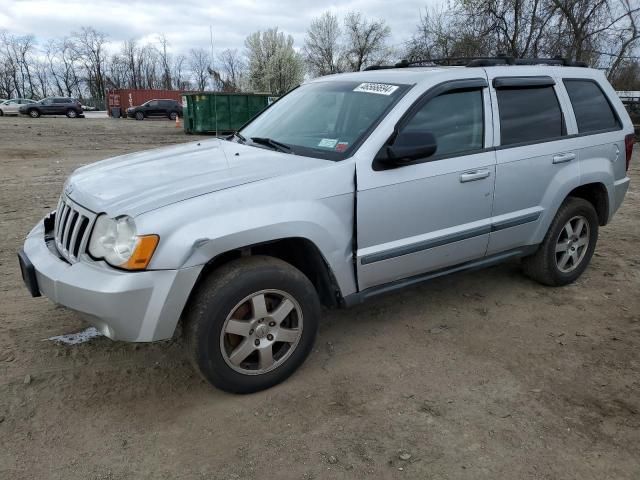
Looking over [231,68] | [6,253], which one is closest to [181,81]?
[231,68]

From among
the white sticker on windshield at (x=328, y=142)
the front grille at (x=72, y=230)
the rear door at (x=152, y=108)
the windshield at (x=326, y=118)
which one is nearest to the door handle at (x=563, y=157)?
the windshield at (x=326, y=118)

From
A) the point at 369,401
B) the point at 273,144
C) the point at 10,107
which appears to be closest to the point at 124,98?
the point at 10,107

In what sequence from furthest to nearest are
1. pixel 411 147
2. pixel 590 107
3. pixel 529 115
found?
pixel 590 107 < pixel 529 115 < pixel 411 147

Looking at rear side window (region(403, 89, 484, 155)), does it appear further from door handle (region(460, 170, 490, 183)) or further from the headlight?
the headlight

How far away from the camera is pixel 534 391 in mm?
3047

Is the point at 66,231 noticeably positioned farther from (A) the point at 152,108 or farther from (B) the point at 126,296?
(A) the point at 152,108

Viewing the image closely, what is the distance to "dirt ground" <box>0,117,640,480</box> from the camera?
2471 millimetres

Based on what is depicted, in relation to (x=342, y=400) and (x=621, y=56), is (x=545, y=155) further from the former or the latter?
(x=621, y=56)

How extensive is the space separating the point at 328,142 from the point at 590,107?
99.4 inches

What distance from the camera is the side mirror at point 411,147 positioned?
307 cm

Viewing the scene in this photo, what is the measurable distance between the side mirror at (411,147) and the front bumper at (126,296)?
4.28 ft

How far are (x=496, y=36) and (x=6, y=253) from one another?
19970 mm

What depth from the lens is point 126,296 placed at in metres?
2.48

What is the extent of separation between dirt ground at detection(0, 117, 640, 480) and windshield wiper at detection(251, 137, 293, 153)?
52.2 inches
